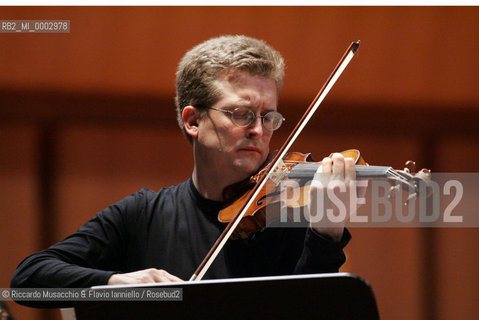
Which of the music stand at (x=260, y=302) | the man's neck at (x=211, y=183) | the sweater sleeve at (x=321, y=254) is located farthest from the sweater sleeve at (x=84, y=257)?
the sweater sleeve at (x=321, y=254)

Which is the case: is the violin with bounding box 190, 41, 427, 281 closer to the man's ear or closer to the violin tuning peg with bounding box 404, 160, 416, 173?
the violin tuning peg with bounding box 404, 160, 416, 173

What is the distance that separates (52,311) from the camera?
1.98m

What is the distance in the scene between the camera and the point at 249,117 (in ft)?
3.88

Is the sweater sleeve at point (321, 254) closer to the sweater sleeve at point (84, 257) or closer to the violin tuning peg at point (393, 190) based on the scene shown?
the violin tuning peg at point (393, 190)

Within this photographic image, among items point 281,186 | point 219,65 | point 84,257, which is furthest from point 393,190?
point 84,257

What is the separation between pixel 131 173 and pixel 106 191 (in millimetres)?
113

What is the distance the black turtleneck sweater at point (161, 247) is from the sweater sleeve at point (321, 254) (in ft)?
0.06

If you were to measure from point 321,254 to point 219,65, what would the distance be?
49 centimetres

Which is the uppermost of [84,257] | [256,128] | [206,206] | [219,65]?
[219,65]

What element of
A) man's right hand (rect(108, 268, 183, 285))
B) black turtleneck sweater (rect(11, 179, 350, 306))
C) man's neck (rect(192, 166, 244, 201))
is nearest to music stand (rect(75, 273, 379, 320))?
man's right hand (rect(108, 268, 183, 285))

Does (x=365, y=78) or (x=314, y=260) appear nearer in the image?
(x=314, y=260)

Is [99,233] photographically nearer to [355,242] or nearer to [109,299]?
[109,299]

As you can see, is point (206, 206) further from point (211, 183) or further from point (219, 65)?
point (219, 65)
